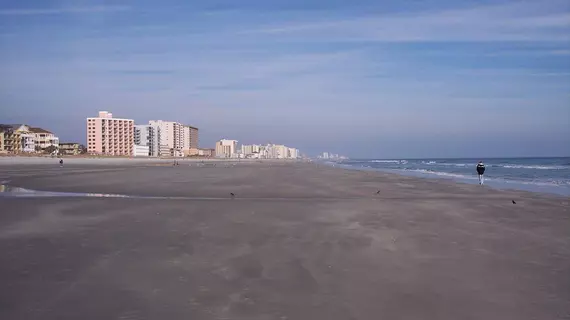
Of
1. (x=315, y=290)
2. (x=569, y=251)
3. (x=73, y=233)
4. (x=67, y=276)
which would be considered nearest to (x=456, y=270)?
(x=315, y=290)

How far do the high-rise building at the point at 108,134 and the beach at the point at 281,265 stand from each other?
509 feet

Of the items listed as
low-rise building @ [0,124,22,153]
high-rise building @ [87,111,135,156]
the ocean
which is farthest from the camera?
high-rise building @ [87,111,135,156]

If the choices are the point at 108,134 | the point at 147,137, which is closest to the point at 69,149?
the point at 108,134

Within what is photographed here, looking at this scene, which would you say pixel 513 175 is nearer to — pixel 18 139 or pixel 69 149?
pixel 18 139

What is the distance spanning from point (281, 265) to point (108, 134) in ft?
536

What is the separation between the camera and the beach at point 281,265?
454 cm

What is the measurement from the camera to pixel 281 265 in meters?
6.30

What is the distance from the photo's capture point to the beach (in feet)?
14.9

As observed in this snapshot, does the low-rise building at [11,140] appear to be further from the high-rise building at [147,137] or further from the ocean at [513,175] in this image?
the ocean at [513,175]

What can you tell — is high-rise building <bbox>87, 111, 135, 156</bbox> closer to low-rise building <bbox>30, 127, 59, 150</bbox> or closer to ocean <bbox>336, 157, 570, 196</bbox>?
low-rise building <bbox>30, 127, 59, 150</bbox>

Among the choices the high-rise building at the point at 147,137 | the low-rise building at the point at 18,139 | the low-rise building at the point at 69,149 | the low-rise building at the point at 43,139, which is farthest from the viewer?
the high-rise building at the point at 147,137

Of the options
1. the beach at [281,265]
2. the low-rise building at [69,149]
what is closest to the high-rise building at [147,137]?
the low-rise building at [69,149]

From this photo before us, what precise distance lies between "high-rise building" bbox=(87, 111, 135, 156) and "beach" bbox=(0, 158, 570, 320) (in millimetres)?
155245

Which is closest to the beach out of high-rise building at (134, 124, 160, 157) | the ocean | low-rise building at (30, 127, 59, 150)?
the ocean
